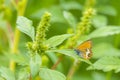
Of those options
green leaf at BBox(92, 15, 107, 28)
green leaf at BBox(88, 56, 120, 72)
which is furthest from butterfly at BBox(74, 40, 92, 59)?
green leaf at BBox(92, 15, 107, 28)

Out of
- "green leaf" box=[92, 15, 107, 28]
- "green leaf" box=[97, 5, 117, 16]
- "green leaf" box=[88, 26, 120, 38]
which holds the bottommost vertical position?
"green leaf" box=[88, 26, 120, 38]

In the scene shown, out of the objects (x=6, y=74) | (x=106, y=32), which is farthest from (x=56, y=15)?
(x=6, y=74)

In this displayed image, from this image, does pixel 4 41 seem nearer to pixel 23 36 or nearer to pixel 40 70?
pixel 23 36

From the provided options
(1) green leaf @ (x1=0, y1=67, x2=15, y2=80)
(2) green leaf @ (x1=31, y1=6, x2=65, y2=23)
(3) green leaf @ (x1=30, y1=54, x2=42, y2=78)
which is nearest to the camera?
(3) green leaf @ (x1=30, y1=54, x2=42, y2=78)

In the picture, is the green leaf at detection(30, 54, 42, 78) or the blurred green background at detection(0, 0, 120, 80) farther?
the blurred green background at detection(0, 0, 120, 80)

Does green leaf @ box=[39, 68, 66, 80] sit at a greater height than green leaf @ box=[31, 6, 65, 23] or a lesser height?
lesser

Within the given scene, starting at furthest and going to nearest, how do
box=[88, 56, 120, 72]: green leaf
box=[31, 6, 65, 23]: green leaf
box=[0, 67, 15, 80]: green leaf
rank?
box=[31, 6, 65, 23]: green leaf
box=[88, 56, 120, 72]: green leaf
box=[0, 67, 15, 80]: green leaf

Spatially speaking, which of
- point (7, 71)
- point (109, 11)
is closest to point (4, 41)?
point (109, 11)

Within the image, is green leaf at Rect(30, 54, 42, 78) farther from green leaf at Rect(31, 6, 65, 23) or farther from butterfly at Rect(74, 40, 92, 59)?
green leaf at Rect(31, 6, 65, 23)
